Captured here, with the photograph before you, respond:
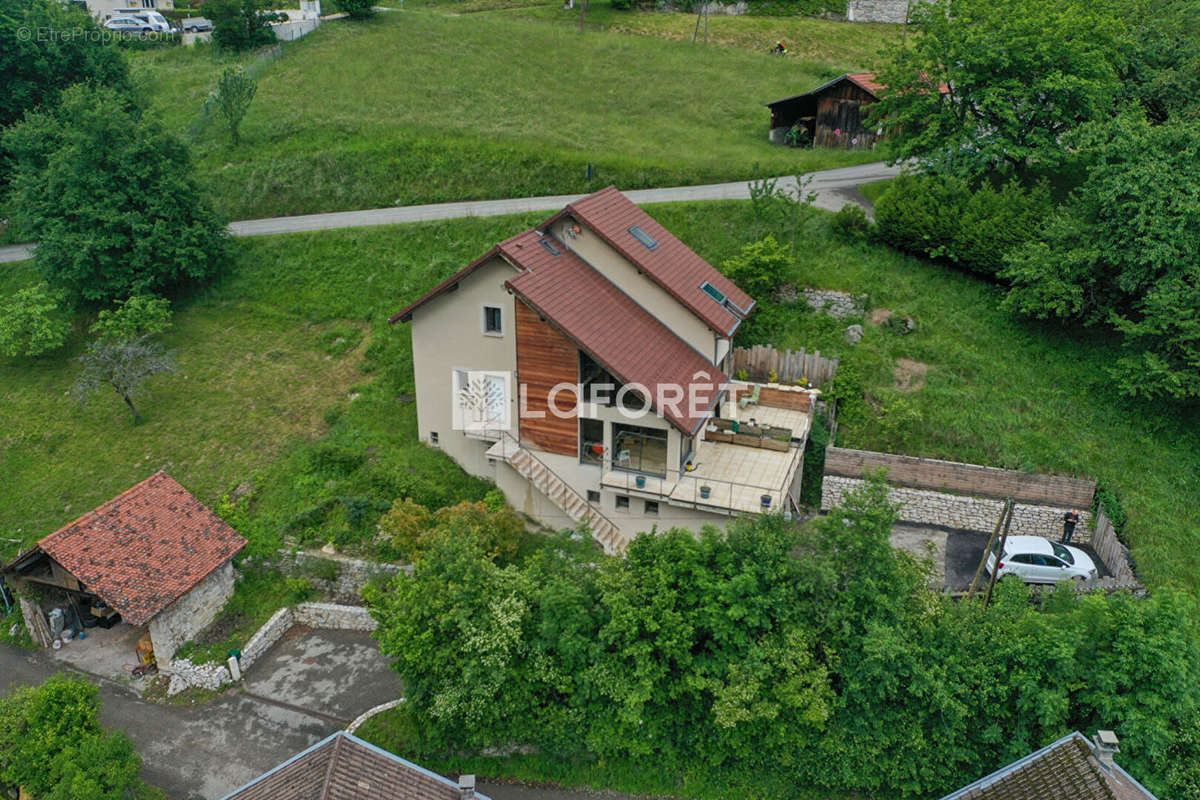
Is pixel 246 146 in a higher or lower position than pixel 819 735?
higher

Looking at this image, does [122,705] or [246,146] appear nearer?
[122,705]

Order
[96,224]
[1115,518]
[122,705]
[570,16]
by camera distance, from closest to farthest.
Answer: [122,705], [1115,518], [96,224], [570,16]

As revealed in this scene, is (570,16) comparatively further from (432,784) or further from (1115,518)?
(432,784)

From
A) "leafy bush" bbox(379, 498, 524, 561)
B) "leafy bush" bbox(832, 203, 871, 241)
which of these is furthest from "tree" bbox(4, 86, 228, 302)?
"leafy bush" bbox(832, 203, 871, 241)

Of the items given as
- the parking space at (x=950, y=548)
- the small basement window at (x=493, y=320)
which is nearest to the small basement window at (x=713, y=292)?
the small basement window at (x=493, y=320)

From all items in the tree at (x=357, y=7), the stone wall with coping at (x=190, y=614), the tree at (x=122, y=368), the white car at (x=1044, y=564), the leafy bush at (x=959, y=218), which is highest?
the tree at (x=357, y=7)

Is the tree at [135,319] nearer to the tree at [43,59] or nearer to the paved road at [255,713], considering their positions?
the paved road at [255,713]

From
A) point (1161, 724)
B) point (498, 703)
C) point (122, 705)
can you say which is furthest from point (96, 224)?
point (1161, 724)
